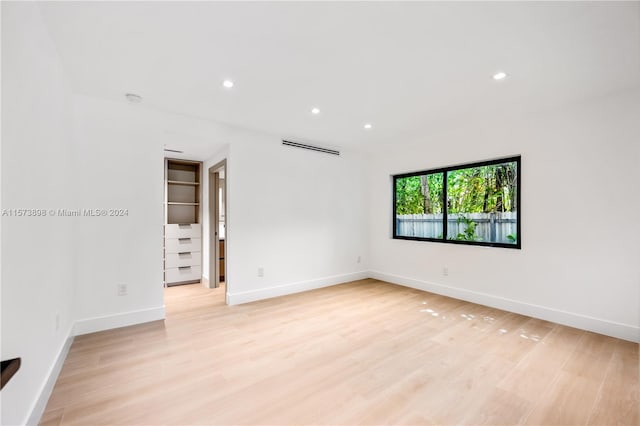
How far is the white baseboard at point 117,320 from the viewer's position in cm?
297

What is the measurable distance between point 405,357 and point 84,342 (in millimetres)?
3077

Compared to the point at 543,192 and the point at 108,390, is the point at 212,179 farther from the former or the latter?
the point at 543,192

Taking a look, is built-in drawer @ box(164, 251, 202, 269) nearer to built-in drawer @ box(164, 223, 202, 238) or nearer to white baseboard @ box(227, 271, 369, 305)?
built-in drawer @ box(164, 223, 202, 238)

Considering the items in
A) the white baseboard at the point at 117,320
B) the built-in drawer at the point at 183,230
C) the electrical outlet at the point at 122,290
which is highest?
the built-in drawer at the point at 183,230

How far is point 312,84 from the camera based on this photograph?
280 centimetres

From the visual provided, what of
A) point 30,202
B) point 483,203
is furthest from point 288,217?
point 30,202

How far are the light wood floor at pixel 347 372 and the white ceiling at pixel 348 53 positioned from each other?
2.52m

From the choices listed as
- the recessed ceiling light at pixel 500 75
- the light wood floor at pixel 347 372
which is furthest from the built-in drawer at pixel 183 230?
the recessed ceiling light at pixel 500 75

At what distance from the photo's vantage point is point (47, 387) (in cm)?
193

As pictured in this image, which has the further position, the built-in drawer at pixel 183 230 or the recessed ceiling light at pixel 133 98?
the built-in drawer at pixel 183 230

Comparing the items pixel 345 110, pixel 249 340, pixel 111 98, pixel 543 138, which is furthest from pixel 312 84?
pixel 543 138

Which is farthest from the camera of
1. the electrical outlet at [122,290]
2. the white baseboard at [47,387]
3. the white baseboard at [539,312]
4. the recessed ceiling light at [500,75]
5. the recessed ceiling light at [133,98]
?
the electrical outlet at [122,290]

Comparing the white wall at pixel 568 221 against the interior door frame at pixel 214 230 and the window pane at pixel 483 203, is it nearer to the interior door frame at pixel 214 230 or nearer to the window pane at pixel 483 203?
the window pane at pixel 483 203

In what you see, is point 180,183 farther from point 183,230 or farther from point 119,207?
point 119,207
